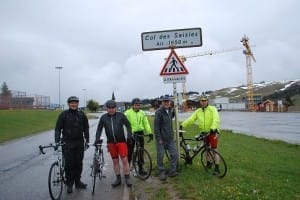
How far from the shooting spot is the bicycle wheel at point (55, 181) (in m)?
7.75

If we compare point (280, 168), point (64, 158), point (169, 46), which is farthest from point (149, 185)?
point (280, 168)

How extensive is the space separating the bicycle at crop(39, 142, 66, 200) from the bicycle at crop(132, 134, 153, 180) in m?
2.13

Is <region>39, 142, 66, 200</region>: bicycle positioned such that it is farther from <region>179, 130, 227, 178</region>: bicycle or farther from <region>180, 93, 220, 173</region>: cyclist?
<region>180, 93, 220, 173</region>: cyclist

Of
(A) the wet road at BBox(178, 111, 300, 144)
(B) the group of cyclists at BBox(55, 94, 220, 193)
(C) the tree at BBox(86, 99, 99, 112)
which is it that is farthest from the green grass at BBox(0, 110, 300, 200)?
(C) the tree at BBox(86, 99, 99, 112)

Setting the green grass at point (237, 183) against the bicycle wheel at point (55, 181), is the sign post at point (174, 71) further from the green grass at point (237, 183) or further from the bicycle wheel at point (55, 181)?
the bicycle wheel at point (55, 181)

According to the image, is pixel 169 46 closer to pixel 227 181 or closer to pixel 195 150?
pixel 195 150

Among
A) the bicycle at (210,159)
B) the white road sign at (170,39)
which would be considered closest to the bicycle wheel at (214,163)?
the bicycle at (210,159)

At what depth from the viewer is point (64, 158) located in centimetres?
849

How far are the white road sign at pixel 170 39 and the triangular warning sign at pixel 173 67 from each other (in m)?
0.26

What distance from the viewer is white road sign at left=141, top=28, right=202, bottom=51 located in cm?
1050

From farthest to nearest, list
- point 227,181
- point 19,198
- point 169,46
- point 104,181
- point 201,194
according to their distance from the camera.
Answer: point 169,46 < point 104,181 < point 227,181 < point 19,198 < point 201,194

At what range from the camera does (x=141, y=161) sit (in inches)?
396

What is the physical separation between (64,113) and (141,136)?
240 centimetres

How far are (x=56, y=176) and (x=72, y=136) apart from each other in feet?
3.03
